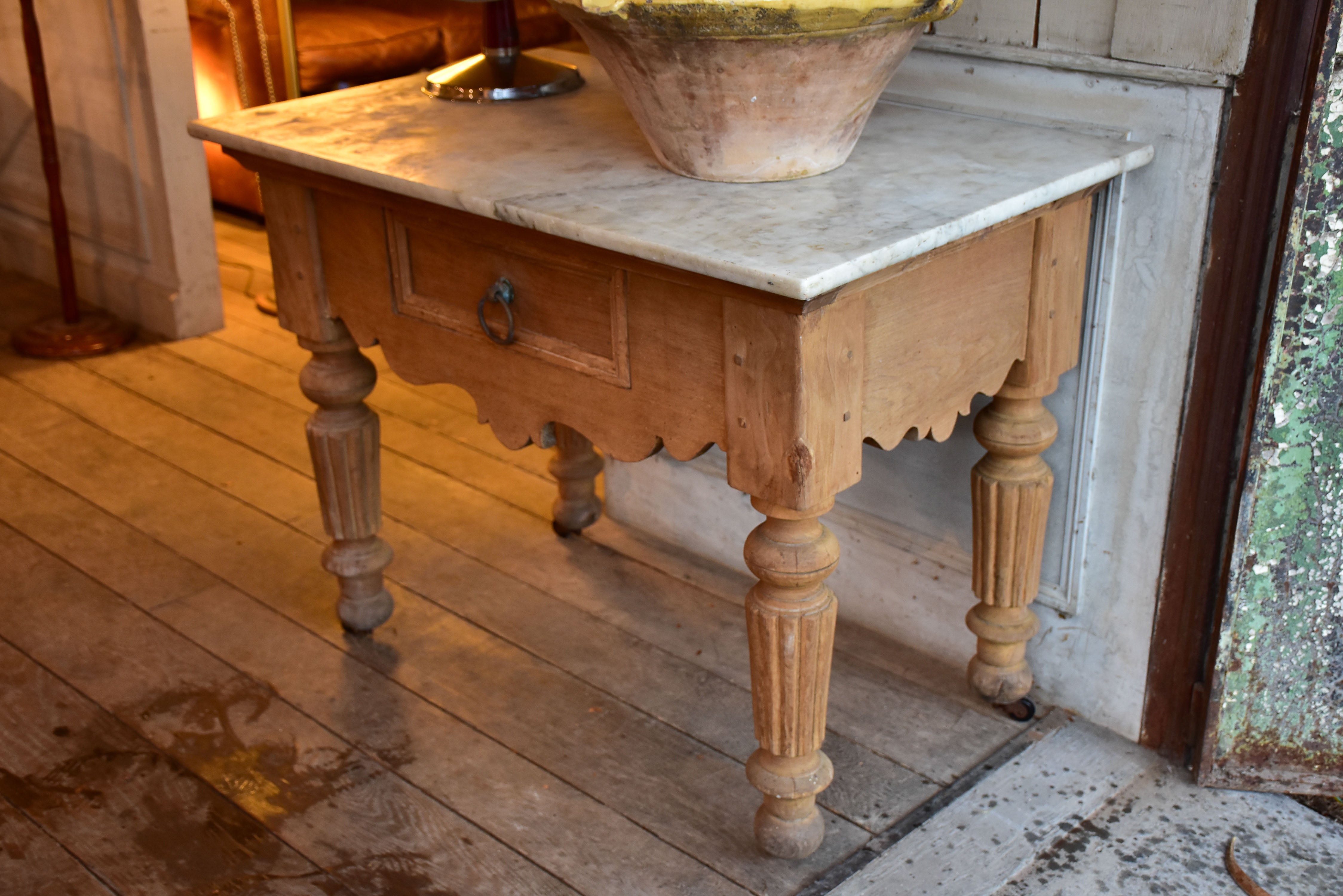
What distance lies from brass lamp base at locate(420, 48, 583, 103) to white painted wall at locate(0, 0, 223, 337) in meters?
1.45

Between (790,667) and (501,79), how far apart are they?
85 centimetres

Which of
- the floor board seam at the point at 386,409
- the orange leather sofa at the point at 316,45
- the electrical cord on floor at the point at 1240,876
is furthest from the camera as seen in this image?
the orange leather sofa at the point at 316,45

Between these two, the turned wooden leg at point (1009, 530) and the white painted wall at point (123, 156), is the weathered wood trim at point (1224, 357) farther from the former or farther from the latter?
the white painted wall at point (123, 156)

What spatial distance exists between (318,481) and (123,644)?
1.35 ft

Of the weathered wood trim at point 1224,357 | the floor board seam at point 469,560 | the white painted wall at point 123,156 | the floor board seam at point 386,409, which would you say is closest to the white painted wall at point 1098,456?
the weathered wood trim at point 1224,357

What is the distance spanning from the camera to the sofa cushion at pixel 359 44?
3.66m

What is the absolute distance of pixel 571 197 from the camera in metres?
1.29

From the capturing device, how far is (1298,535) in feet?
4.76

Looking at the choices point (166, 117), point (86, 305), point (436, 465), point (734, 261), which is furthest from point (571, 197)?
point (86, 305)

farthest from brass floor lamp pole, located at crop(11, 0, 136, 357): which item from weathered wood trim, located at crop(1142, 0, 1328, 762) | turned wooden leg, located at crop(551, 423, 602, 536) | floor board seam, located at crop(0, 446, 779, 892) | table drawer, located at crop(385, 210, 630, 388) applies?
weathered wood trim, located at crop(1142, 0, 1328, 762)

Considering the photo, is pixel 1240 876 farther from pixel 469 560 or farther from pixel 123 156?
pixel 123 156

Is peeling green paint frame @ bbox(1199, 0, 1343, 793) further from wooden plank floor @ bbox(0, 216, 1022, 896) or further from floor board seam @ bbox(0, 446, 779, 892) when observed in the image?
floor board seam @ bbox(0, 446, 779, 892)

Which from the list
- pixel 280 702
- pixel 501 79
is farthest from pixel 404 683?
pixel 501 79

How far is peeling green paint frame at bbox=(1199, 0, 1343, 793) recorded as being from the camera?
Result: 4.33 ft
